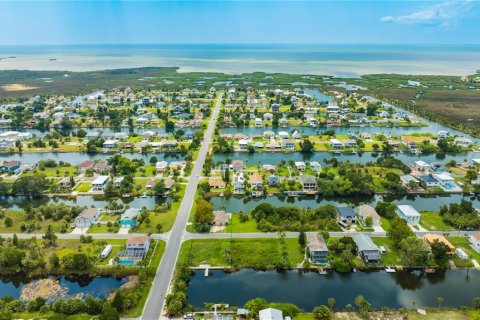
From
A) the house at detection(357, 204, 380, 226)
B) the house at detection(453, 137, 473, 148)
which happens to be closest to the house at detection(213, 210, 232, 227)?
the house at detection(357, 204, 380, 226)

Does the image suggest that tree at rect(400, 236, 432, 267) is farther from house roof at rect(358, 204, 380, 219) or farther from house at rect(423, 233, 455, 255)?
house roof at rect(358, 204, 380, 219)

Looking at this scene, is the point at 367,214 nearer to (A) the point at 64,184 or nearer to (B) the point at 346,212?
(B) the point at 346,212

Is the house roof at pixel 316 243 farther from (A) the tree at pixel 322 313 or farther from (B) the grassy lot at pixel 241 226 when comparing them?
(A) the tree at pixel 322 313

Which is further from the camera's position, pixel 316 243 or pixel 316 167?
pixel 316 167

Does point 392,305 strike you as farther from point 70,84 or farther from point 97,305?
point 70,84

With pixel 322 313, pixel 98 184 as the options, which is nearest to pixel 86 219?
pixel 98 184

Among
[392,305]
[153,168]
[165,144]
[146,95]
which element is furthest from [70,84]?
[392,305]

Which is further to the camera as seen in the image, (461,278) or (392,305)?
(461,278)
